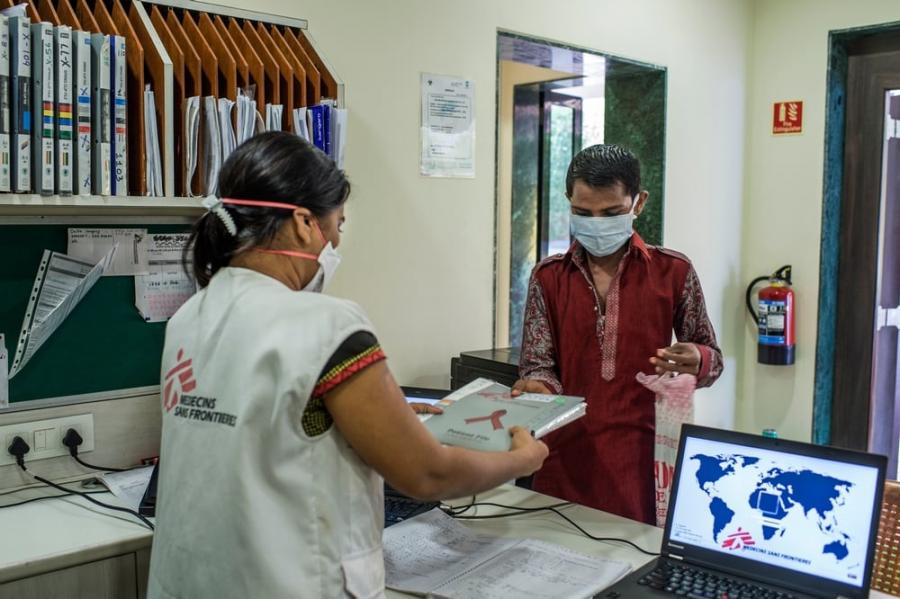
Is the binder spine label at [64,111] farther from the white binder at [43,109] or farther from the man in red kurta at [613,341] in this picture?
the man in red kurta at [613,341]

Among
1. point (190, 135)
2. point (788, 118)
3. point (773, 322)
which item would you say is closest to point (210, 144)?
point (190, 135)

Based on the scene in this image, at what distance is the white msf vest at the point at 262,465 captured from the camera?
1045mm

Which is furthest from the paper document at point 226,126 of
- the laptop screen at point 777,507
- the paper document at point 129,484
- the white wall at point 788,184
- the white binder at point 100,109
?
the white wall at point 788,184

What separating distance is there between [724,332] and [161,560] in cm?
320

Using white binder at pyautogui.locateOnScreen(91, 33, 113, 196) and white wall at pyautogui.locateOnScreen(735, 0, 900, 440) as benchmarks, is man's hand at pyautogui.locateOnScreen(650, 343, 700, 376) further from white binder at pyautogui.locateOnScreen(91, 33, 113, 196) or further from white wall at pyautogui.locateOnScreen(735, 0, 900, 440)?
white wall at pyautogui.locateOnScreen(735, 0, 900, 440)

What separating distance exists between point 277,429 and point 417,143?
5.60 feet

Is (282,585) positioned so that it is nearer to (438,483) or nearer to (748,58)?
(438,483)

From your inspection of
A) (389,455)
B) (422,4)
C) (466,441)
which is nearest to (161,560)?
(389,455)

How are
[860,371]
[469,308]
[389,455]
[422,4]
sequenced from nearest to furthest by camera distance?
[389,455] → [422,4] → [469,308] → [860,371]

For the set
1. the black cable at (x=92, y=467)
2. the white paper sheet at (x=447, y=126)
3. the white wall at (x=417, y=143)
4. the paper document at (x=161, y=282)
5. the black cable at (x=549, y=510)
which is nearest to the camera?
the black cable at (x=549, y=510)

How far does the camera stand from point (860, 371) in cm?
373

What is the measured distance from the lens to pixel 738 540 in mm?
1425

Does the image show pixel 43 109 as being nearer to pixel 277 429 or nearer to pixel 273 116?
pixel 273 116

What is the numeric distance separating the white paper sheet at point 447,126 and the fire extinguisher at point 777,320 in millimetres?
1750
